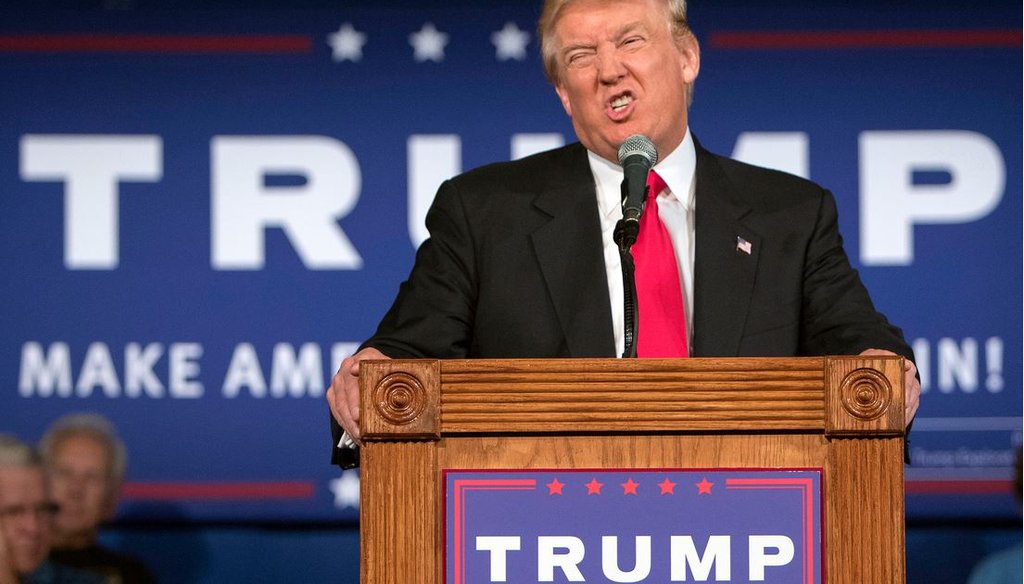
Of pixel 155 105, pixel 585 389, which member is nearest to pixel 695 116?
pixel 155 105

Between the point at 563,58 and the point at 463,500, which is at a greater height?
the point at 563,58

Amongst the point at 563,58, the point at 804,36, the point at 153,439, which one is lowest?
the point at 153,439

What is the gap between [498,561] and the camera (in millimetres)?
1383

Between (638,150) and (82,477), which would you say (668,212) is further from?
(82,477)

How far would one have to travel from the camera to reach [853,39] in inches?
139

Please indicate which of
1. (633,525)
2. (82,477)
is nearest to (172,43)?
(82,477)

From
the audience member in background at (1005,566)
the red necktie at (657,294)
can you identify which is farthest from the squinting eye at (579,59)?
the audience member in background at (1005,566)

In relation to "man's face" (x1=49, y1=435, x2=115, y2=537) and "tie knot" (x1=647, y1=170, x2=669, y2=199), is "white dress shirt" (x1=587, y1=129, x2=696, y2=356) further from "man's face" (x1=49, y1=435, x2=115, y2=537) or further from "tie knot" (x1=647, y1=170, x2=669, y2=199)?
"man's face" (x1=49, y1=435, x2=115, y2=537)

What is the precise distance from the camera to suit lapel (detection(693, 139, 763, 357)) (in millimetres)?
1782

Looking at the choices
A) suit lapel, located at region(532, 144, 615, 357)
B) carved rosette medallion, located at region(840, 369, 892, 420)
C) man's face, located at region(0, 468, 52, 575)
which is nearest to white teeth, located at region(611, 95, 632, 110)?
suit lapel, located at region(532, 144, 615, 357)

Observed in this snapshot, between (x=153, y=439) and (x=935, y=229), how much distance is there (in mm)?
1929

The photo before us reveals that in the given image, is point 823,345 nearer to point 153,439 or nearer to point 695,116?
point 695,116

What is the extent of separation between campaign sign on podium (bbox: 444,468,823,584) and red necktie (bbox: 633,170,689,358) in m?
0.38

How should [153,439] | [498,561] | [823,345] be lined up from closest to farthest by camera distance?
[498,561]
[823,345]
[153,439]
